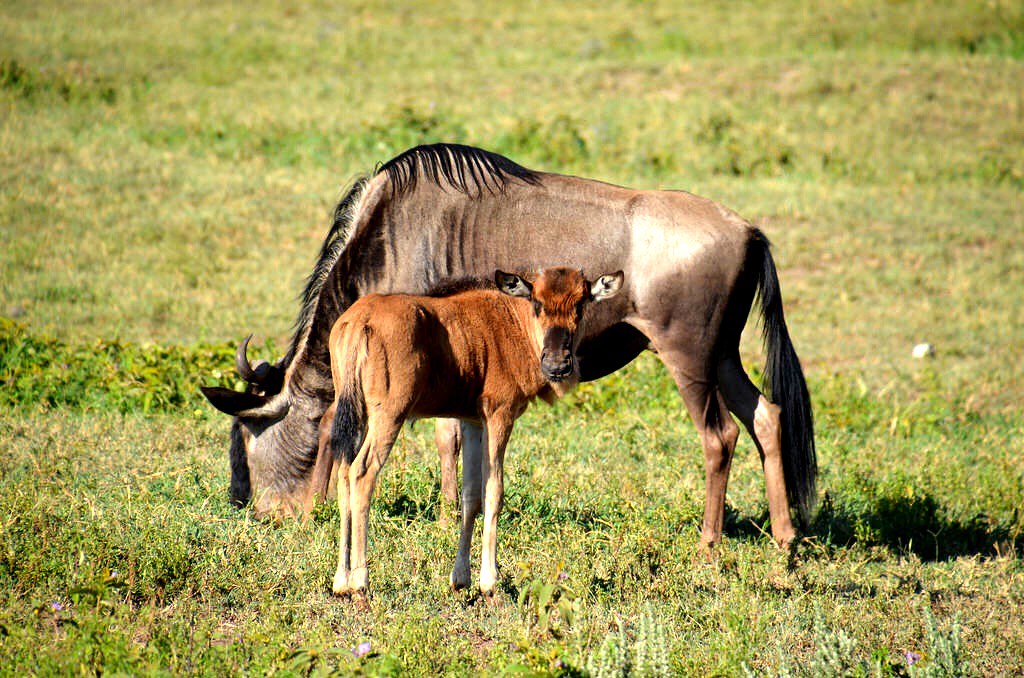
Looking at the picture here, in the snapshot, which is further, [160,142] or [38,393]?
[160,142]

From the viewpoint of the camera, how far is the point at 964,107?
1891 cm

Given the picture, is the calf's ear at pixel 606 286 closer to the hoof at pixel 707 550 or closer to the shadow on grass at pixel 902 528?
the hoof at pixel 707 550

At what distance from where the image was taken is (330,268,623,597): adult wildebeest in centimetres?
558

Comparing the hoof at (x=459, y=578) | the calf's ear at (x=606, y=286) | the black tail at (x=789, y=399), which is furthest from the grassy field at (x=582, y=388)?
the calf's ear at (x=606, y=286)

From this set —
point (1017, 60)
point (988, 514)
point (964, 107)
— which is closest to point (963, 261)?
point (964, 107)

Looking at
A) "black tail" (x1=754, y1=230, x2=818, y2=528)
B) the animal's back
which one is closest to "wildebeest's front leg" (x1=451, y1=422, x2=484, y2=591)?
the animal's back

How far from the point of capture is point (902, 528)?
25.8 ft

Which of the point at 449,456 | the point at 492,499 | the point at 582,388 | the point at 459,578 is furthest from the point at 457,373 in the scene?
the point at 582,388

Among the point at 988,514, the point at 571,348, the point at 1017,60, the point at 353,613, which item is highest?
the point at 1017,60

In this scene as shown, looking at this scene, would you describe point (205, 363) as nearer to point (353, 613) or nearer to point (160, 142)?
point (353, 613)

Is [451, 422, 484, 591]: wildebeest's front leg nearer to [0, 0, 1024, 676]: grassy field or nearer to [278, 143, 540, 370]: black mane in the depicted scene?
[0, 0, 1024, 676]: grassy field

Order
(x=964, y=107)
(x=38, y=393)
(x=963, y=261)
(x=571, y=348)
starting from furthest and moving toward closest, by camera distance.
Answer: (x=964, y=107), (x=963, y=261), (x=38, y=393), (x=571, y=348)

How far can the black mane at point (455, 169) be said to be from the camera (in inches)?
291

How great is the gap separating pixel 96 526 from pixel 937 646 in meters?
4.20
